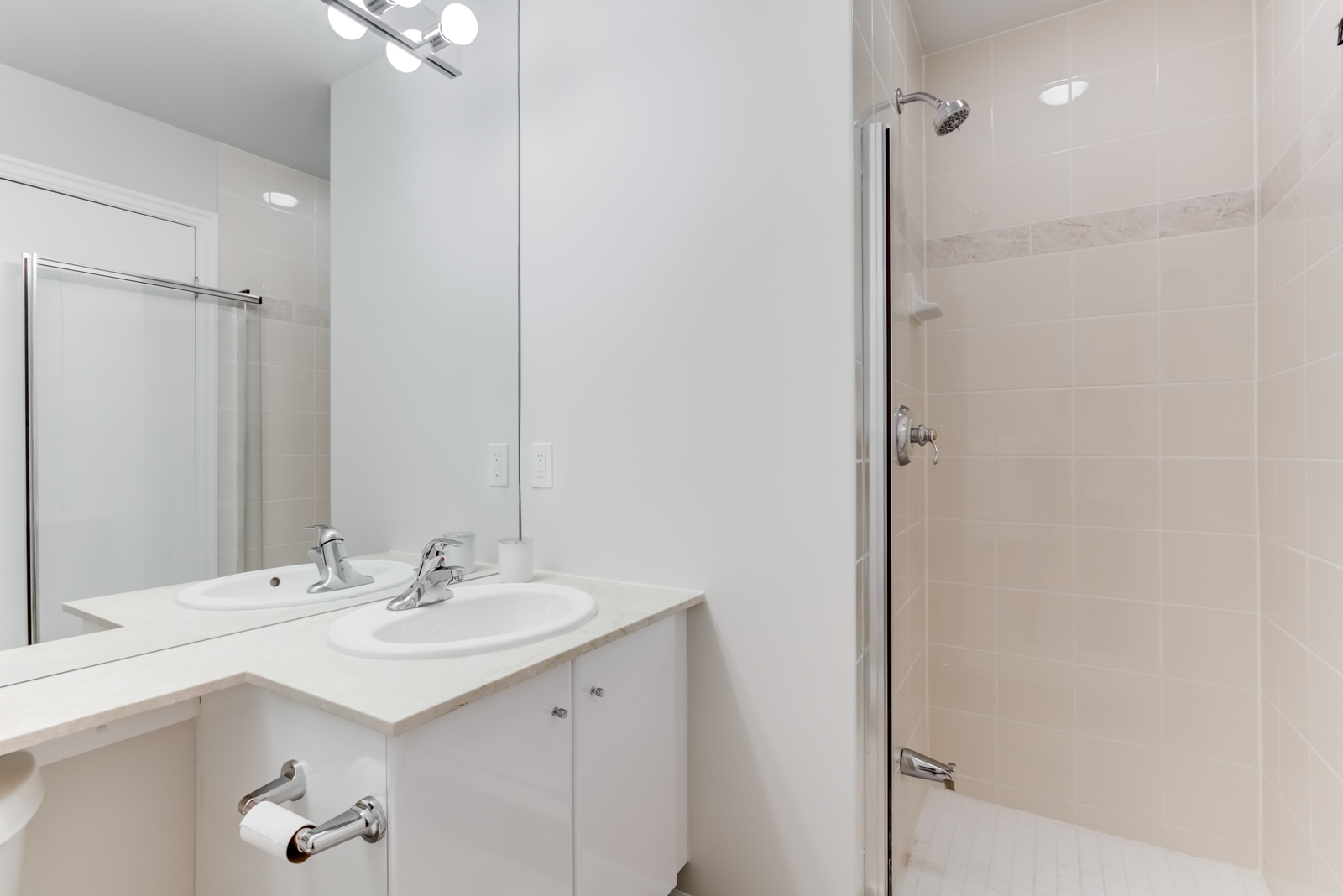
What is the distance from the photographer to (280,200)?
119 cm

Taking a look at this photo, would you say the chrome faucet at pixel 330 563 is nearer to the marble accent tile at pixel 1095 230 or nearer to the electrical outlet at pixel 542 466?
the electrical outlet at pixel 542 466

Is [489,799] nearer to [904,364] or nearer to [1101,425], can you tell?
[904,364]

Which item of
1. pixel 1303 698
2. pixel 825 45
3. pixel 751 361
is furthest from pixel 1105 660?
pixel 825 45

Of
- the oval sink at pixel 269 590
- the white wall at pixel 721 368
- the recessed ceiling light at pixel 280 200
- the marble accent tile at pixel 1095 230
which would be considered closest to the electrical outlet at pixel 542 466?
the white wall at pixel 721 368

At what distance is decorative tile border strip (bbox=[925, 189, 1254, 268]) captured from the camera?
5.52 feet

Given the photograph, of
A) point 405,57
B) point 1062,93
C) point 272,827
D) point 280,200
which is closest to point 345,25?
point 405,57

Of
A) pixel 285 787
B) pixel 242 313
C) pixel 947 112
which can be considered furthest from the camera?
pixel 947 112

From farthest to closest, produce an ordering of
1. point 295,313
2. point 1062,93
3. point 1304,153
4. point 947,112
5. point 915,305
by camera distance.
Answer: point 1062,93, point 915,305, point 947,112, point 1304,153, point 295,313

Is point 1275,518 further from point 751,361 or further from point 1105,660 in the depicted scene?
point 751,361

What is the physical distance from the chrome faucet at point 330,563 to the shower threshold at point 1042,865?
149 cm

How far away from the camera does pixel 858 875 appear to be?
1.26 metres

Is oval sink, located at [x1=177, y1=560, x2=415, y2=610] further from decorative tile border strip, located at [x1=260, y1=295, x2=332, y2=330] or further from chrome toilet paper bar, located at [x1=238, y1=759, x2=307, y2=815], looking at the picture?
decorative tile border strip, located at [x1=260, y1=295, x2=332, y2=330]

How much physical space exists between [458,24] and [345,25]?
1.12 ft

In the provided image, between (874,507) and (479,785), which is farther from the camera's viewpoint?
(874,507)
